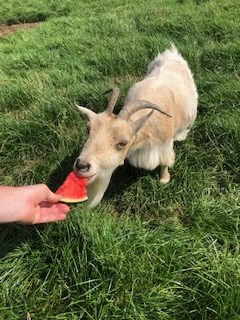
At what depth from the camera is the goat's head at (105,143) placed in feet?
13.8

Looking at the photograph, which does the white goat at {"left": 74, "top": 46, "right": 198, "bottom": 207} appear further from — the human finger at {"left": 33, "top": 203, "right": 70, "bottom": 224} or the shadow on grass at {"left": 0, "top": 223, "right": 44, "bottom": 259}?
the shadow on grass at {"left": 0, "top": 223, "right": 44, "bottom": 259}

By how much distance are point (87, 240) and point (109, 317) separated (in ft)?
2.30

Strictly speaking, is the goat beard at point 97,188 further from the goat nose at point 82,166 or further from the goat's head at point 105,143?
the goat nose at point 82,166

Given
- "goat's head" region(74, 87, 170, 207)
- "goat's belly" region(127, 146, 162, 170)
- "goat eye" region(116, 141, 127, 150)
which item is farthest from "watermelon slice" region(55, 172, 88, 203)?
"goat's belly" region(127, 146, 162, 170)

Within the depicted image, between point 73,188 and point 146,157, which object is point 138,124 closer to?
point 146,157

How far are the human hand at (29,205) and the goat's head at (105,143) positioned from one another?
0.37 m

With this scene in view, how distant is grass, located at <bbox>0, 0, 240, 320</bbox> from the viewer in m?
3.93

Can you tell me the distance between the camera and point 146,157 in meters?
5.25

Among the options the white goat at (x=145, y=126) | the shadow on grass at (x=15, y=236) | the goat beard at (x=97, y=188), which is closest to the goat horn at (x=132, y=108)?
the white goat at (x=145, y=126)

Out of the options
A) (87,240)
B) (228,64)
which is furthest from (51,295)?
(228,64)

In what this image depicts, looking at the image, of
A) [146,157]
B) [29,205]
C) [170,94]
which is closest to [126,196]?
[146,157]

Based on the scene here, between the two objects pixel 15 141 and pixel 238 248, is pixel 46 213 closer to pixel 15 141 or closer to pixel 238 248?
pixel 238 248

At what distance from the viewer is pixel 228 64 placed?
721 centimetres

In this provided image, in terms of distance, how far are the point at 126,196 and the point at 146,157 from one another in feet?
1.52
